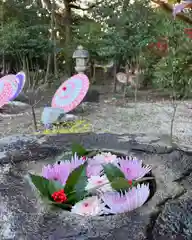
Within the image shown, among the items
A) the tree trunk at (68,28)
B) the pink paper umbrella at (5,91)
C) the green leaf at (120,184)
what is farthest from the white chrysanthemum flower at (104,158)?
the tree trunk at (68,28)

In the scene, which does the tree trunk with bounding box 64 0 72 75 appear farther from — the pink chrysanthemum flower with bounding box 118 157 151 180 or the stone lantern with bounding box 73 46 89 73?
the pink chrysanthemum flower with bounding box 118 157 151 180

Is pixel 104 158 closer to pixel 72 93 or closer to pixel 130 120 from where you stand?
pixel 72 93

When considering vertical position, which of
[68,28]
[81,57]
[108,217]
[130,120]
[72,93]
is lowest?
[130,120]

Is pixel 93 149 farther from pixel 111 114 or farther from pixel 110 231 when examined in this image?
pixel 111 114

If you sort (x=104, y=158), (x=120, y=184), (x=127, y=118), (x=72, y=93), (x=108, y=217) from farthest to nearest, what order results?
(x=127, y=118) → (x=72, y=93) → (x=104, y=158) → (x=120, y=184) → (x=108, y=217)

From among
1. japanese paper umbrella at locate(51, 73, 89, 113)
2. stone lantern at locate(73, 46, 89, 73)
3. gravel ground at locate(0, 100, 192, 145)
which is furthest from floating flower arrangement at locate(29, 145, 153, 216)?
stone lantern at locate(73, 46, 89, 73)

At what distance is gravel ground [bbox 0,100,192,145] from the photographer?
425 centimetres

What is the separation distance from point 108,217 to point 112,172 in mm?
233

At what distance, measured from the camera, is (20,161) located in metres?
1.28

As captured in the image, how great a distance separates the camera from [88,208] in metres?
0.90

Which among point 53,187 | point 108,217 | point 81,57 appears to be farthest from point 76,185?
point 81,57

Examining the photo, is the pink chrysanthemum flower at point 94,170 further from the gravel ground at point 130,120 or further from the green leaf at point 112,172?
the gravel ground at point 130,120

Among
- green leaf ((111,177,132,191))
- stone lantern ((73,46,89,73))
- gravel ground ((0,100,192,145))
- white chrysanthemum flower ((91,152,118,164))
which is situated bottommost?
gravel ground ((0,100,192,145))

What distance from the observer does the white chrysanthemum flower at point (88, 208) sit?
877 millimetres
